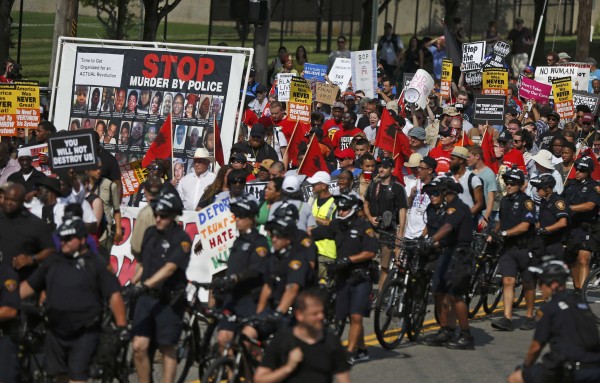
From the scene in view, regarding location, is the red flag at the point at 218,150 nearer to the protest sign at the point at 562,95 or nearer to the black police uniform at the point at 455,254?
the black police uniform at the point at 455,254

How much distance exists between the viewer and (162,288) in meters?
11.0

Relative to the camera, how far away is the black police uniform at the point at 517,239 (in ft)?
49.8

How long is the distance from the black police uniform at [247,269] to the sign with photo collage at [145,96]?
736 cm

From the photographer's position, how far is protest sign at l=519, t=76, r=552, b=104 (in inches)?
1009

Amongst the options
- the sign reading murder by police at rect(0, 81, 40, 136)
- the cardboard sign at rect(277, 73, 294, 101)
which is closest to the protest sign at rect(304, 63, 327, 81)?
the cardboard sign at rect(277, 73, 294, 101)

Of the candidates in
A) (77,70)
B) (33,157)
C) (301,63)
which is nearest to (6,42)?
(301,63)

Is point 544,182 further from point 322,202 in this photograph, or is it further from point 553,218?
point 322,202

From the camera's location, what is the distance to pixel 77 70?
19.7 metres

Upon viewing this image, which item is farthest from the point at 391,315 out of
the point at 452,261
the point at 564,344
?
the point at 564,344

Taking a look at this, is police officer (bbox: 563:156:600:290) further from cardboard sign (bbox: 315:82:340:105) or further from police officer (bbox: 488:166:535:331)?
cardboard sign (bbox: 315:82:340:105)

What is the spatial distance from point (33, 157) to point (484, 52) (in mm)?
12119

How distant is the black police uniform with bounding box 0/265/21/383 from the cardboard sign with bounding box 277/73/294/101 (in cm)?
1344

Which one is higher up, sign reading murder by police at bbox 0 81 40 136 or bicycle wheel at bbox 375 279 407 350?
sign reading murder by police at bbox 0 81 40 136

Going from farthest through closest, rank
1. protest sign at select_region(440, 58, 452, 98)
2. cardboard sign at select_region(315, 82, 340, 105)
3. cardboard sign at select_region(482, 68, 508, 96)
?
protest sign at select_region(440, 58, 452, 98) → cardboard sign at select_region(482, 68, 508, 96) → cardboard sign at select_region(315, 82, 340, 105)
